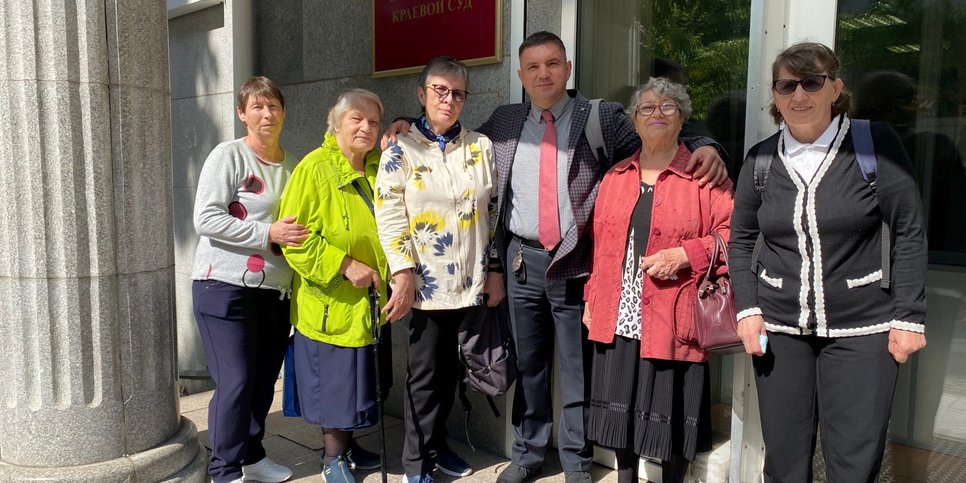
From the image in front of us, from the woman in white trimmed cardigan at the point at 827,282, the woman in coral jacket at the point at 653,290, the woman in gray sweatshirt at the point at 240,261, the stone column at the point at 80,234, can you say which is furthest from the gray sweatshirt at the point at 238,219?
the woman in white trimmed cardigan at the point at 827,282

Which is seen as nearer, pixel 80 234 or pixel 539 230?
pixel 80 234

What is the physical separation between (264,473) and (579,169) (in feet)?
7.38

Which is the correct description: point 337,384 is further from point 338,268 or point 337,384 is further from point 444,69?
point 444,69

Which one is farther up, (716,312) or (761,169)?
(761,169)

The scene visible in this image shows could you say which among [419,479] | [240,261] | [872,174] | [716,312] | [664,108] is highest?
[664,108]

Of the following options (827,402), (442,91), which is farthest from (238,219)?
(827,402)

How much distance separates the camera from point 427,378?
3.44m

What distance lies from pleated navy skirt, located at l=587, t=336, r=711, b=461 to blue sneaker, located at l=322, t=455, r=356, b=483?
1259 mm

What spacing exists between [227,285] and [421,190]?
1.00 metres

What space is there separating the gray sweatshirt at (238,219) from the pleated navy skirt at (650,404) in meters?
1.59

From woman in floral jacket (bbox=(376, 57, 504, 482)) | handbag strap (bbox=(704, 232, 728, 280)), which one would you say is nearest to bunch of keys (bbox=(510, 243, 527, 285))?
woman in floral jacket (bbox=(376, 57, 504, 482))

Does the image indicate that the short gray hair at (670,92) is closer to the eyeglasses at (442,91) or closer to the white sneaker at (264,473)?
the eyeglasses at (442,91)

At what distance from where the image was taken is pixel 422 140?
10.9 ft

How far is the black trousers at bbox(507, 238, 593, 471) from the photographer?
3.36 metres
